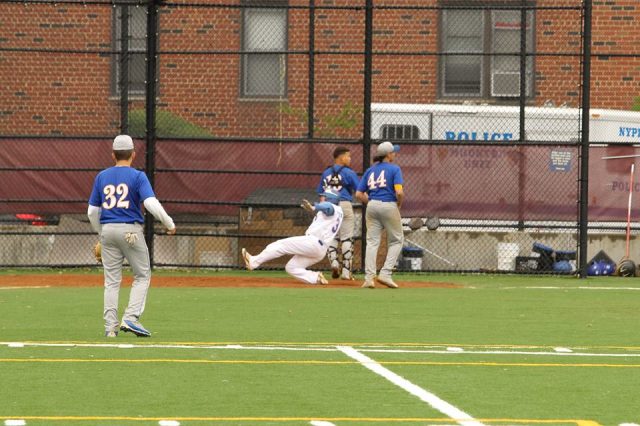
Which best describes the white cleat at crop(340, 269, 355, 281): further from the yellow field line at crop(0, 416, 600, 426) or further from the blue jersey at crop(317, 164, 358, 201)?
the yellow field line at crop(0, 416, 600, 426)

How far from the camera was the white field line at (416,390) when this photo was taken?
8.55 metres

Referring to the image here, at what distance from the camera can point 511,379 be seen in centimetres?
1045

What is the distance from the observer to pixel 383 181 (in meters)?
19.8

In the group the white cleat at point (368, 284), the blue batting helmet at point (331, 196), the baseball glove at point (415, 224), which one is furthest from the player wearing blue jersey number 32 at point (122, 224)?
the baseball glove at point (415, 224)

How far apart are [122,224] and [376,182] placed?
285 inches

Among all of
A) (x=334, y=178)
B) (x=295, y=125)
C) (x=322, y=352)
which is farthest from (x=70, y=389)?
(x=295, y=125)

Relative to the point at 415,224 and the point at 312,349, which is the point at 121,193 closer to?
the point at 312,349

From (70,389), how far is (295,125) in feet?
65.8

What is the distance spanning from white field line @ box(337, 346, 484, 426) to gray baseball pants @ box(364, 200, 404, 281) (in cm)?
753

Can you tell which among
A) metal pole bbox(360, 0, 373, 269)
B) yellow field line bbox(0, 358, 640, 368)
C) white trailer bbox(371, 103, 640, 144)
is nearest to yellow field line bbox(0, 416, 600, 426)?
yellow field line bbox(0, 358, 640, 368)

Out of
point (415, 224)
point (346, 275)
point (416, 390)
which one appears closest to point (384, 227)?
point (346, 275)

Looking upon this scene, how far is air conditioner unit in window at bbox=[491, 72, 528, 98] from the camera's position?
30.0 metres

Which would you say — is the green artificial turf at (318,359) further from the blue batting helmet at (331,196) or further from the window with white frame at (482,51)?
the window with white frame at (482,51)

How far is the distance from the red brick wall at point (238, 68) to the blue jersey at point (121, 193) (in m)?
16.2
